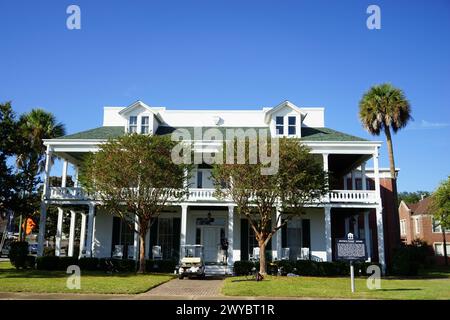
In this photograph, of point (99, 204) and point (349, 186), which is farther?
point (349, 186)

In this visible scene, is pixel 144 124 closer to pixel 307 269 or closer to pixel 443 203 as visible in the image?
pixel 307 269

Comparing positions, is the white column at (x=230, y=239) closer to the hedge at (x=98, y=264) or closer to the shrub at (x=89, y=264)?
the hedge at (x=98, y=264)

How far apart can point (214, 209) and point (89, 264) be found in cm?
840

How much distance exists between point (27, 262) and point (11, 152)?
20.9 feet

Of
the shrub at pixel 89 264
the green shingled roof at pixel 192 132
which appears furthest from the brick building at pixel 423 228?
the shrub at pixel 89 264

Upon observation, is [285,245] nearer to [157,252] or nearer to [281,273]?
[281,273]

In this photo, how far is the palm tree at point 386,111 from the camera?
100 ft

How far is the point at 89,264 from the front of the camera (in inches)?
968

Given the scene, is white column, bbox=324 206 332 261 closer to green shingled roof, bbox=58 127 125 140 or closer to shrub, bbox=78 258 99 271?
shrub, bbox=78 258 99 271

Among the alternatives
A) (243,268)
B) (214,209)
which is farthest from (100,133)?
(243,268)

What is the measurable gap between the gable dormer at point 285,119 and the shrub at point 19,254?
16.5 metres

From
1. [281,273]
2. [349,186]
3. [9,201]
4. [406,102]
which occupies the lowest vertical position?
[281,273]

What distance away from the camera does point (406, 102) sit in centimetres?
3072
